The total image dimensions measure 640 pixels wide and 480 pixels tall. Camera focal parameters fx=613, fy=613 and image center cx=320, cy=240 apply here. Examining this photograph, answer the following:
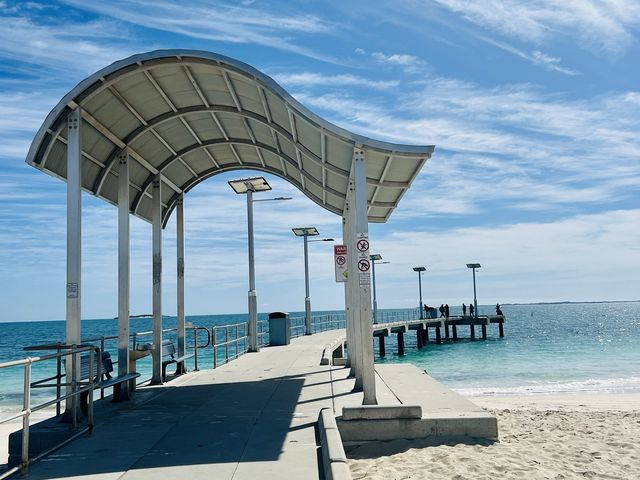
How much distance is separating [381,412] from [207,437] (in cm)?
222

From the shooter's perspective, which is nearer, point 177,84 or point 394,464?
point 394,464

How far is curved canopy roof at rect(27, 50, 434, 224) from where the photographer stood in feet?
27.8

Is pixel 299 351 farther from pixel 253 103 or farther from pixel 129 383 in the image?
pixel 253 103

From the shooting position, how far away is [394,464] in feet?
23.9

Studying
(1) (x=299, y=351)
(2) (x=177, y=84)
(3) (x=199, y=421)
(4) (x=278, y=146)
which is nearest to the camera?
(3) (x=199, y=421)

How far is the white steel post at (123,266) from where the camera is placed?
10227 mm

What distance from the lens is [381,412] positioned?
7859 mm

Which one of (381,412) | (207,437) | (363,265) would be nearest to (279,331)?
(363,265)

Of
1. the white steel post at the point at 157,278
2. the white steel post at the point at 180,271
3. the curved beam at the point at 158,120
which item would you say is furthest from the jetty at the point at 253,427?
the curved beam at the point at 158,120

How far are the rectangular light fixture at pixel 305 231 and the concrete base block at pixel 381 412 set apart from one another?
2271cm

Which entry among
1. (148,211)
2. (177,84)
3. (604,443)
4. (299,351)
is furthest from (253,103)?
(299,351)

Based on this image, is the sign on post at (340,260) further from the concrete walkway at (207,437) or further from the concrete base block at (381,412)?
the concrete base block at (381,412)

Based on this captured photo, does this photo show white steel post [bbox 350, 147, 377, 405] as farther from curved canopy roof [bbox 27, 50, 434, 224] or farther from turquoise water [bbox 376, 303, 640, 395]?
turquoise water [bbox 376, 303, 640, 395]

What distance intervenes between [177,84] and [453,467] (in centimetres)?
674
